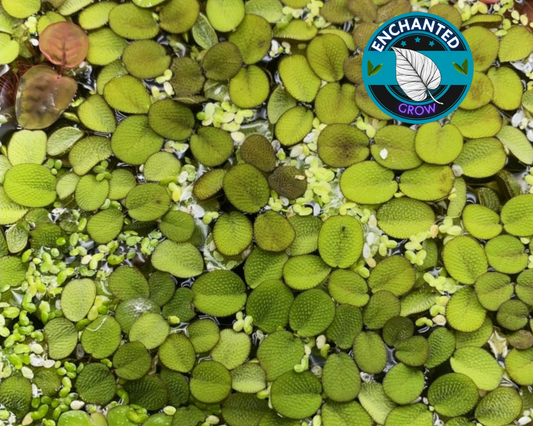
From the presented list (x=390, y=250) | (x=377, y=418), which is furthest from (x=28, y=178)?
(x=377, y=418)

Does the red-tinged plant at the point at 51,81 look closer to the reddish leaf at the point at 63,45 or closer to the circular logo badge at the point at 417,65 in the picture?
the reddish leaf at the point at 63,45

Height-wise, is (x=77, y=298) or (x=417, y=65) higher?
(x=417, y=65)

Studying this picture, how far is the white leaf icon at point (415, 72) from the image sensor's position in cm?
149

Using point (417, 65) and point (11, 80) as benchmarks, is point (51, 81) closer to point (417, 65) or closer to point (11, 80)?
point (11, 80)

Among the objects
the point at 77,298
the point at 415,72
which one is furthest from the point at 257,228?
the point at 415,72

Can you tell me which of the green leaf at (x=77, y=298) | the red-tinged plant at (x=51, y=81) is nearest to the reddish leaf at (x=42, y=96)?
the red-tinged plant at (x=51, y=81)

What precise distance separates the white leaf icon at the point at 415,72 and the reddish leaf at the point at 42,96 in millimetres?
839

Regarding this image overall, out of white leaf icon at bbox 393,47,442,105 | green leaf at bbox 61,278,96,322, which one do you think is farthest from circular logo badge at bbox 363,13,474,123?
green leaf at bbox 61,278,96,322

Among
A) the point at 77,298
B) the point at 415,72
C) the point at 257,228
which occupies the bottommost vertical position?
the point at 77,298

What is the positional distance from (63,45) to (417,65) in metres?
0.91

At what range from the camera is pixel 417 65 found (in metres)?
1.49

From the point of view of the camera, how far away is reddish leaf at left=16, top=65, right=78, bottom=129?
56.4 inches

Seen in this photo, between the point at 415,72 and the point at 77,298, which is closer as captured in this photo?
the point at 77,298

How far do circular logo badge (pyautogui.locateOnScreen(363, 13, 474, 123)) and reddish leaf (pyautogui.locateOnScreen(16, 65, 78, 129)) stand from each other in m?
0.77
